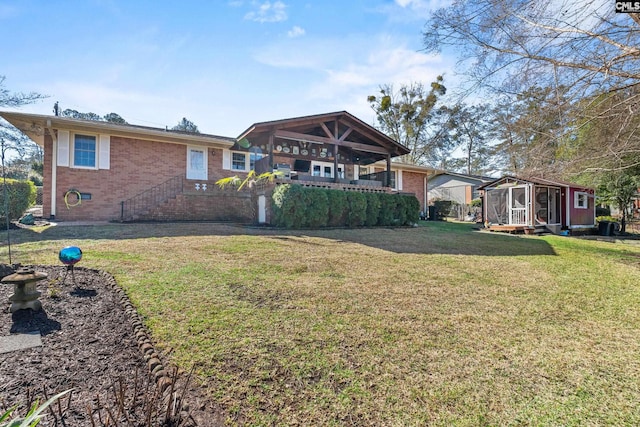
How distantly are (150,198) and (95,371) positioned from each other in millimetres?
11546

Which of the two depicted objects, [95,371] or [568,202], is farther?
[568,202]

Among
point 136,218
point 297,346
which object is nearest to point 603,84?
point 297,346

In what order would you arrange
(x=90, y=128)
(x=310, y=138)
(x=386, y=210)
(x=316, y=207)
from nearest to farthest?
(x=316, y=207), (x=90, y=128), (x=386, y=210), (x=310, y=138)

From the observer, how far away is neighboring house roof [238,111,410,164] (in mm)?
11156

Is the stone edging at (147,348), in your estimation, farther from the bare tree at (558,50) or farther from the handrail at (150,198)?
the handrail at (150,198)

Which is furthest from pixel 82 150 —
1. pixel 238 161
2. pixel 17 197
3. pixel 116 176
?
pixel 238 161

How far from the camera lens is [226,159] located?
13727mm

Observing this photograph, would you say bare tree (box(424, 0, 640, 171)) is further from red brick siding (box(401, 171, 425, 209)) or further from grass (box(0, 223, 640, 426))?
red brick siding (box(401, 171, 425, 209))

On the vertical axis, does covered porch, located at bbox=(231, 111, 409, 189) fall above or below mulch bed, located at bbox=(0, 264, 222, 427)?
above

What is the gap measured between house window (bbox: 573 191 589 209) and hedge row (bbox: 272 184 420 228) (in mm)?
9821

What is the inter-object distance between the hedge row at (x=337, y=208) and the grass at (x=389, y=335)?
14.0ft

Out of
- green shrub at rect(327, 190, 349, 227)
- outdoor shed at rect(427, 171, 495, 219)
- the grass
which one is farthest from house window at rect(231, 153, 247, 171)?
outdoor shed at rect(427, 171, 495, 219)

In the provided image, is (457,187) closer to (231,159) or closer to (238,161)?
(238,161)

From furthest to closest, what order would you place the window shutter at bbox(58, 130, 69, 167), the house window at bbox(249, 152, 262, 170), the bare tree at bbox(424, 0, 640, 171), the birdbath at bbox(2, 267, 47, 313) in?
the house window at bbox(249, 152, 262, 170) < the window shutter at bbox(58, 130, 69, 167) < the bare tree at bbox(424, 0, 640, 171) < the birdbath at bbox(2, 267, 47, 313)
